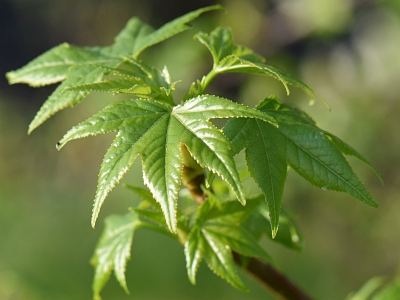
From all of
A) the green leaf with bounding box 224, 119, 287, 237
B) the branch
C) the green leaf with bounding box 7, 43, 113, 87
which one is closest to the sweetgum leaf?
the green leaf with bounding box 224, 119, 287, 237

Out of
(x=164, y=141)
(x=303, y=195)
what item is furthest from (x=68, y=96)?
(x=303, y=195)

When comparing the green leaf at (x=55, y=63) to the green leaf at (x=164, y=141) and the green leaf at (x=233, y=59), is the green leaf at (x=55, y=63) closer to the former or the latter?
the green leaf at (x=233, y=59)

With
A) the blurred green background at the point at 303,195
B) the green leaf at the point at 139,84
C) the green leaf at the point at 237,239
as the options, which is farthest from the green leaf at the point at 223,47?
the blurred green background at the point at 303,195

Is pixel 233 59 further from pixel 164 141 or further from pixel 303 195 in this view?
pixel 303 195

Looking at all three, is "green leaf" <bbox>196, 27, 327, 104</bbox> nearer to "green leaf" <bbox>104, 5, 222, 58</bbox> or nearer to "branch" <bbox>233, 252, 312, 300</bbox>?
"green leaf" <bbox>104, 5, 222, 58</bbox>

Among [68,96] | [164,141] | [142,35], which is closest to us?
[164,141]

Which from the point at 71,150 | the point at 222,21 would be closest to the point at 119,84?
the point at 222,21
